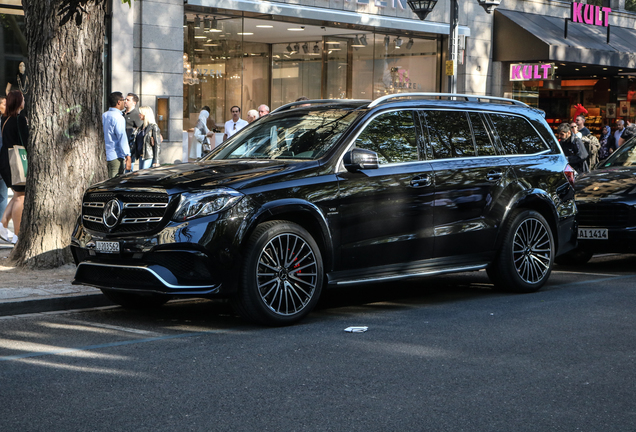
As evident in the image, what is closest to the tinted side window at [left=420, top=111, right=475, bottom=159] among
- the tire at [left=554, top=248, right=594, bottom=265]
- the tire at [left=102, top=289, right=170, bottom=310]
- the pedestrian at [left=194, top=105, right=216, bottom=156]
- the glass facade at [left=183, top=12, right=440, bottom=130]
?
the tire at [left=102, top=289, right=170, bottom=310]

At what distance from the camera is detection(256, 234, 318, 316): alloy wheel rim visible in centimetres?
690

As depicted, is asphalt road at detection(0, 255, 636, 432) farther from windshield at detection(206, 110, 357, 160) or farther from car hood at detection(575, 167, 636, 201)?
car hood at detection(575, 167, 636, 201)

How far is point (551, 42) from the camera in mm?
23891

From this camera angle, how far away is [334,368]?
571 centimetres

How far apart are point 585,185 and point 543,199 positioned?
7.98 feet

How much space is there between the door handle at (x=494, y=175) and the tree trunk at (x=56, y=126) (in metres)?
4.42

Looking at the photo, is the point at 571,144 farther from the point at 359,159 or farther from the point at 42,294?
the point at 42,294

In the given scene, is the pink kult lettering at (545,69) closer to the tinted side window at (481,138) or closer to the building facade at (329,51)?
the building facade at (329,51)

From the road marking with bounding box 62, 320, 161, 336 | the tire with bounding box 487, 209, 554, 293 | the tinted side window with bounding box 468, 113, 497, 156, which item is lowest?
the road marking with bounding box 62, 320, 161, 336

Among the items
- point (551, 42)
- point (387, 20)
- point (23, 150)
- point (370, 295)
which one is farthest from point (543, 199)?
point (551, 42)

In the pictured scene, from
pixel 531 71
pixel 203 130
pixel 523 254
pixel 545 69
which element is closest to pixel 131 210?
pixel 523 254

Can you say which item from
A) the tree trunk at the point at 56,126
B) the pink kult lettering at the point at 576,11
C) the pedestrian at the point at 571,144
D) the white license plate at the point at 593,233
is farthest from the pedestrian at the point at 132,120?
the pink kult lettering at the point at 576,11

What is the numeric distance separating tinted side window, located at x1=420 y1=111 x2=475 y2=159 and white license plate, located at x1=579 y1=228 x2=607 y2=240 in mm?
2874

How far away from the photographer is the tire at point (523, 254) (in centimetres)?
869
